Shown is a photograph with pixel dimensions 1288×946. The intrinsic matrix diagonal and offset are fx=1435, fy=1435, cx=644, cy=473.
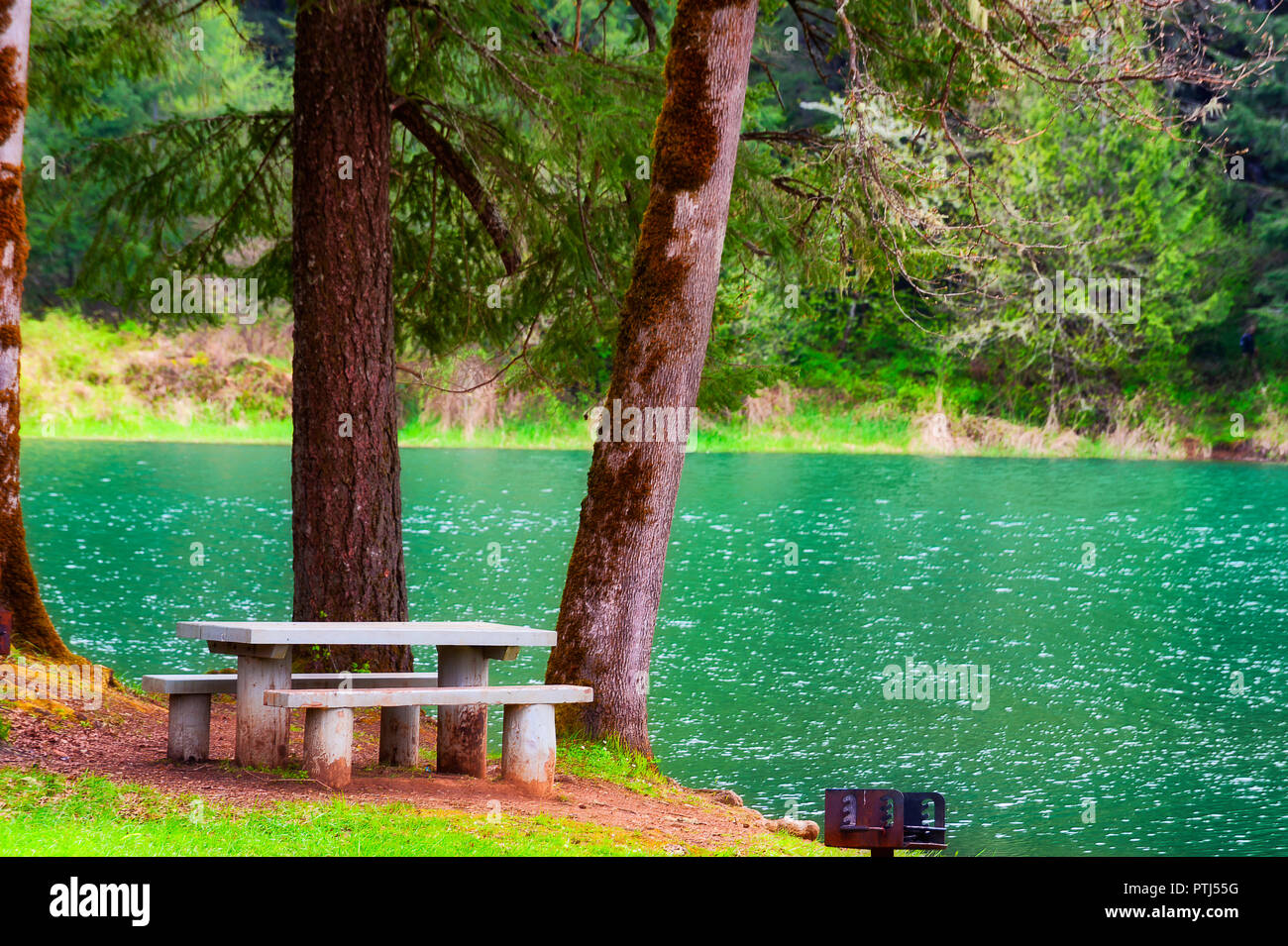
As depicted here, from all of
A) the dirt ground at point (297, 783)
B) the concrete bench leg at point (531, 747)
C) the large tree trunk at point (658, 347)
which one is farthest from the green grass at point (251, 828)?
the large tree trunk at point (658, 347)

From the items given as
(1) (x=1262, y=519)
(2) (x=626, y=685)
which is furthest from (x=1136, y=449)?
(2) (x=626, y=685)

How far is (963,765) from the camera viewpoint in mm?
9867

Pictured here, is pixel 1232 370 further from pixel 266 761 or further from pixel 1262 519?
pixel 266 761

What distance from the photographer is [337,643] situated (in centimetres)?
582

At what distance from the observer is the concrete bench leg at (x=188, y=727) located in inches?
245

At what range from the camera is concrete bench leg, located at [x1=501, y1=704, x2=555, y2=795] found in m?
6.32

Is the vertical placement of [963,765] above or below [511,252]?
below

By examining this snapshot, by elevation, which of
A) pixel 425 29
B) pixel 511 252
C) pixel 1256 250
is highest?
pixel 1256 250

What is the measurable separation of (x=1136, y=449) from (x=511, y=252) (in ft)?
110

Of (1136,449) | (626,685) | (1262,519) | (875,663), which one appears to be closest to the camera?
(626,685)

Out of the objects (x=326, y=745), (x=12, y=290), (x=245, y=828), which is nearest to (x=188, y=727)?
(x=326, y=745)

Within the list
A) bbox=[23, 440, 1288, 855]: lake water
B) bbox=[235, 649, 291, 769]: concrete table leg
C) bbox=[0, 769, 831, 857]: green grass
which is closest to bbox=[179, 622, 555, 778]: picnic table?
bbox=[235, 649, 291, 769]: concrete table leg

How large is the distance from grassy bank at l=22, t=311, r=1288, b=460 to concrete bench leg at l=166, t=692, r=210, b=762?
32.6 metres
